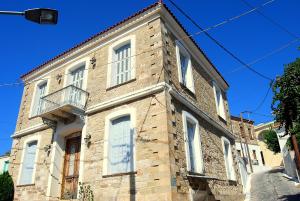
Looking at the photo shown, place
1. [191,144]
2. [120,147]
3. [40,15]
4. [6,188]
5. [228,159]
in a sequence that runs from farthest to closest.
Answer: [228,159]
[6,188]
[191,144]
[120,147]
[40,15]

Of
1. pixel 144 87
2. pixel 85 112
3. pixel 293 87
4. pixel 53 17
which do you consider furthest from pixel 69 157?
pixel 293 87

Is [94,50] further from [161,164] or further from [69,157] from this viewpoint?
[161,164]

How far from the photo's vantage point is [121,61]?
36.1 ft

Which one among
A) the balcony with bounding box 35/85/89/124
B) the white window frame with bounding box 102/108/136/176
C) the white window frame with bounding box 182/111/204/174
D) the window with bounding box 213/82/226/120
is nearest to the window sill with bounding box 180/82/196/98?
the white window frame with bounding box 182/111/204/174

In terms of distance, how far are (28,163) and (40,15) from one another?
926 centimetres

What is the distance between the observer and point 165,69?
9359mm

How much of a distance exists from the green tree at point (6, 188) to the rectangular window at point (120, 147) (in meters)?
5.25

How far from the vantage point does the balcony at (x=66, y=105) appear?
10.4 metres

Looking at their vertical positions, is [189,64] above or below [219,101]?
above

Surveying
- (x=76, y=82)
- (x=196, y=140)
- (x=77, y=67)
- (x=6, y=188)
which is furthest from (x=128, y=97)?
(x=6, y=188)

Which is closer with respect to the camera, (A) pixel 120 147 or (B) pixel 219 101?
(A) pixel 120 147

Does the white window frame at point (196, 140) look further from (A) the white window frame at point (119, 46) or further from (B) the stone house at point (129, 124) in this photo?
(A) the white window frame at point (119, 46)

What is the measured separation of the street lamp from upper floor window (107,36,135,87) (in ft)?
16.7

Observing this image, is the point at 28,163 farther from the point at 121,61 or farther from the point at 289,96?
the point at 289,96
